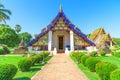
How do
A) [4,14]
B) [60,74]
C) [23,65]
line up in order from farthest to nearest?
[4,14] → [23,65] → [60,74]

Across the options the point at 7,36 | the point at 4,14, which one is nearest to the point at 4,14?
the point at 4,14

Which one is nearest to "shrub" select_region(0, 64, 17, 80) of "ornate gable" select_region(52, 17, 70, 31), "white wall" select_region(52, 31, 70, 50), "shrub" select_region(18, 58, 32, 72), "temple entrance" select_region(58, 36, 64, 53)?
"shrub" select_region(18, 58, 32, 72)

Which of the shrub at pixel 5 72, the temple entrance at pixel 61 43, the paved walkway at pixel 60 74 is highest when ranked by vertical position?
the temple entrance at pixel 61 43

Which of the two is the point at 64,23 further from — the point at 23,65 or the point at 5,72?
the point at 5,72

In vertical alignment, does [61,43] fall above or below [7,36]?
below

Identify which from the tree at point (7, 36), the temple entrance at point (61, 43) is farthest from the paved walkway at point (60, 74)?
the tree at point (7, 36)

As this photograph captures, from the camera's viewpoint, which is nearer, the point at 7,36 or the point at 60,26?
the point at 60,26

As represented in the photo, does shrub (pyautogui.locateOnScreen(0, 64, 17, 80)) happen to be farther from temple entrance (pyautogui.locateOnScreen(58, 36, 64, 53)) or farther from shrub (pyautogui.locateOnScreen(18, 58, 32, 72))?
temple entrance (pyautogui.locateOnScreen(58, 36, 64, 53))

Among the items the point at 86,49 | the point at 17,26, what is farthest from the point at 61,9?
the point at 17,26

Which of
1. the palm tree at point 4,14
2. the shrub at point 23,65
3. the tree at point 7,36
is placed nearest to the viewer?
the shrub at point 23,65

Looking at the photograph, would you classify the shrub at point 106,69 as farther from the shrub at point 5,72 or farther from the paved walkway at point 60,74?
the shrub at point 5,72

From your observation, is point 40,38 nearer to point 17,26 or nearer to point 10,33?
point 10,33

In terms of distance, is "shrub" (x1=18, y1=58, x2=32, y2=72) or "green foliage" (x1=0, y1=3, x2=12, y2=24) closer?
"shrub" (x1=18, y1=58, x2=32, y2=72)

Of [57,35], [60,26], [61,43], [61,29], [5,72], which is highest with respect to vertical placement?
[60,26]
